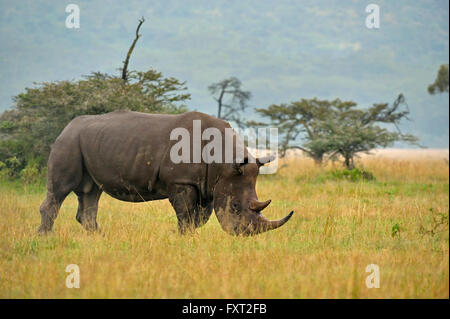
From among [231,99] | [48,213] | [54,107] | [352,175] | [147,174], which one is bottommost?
[48,213]

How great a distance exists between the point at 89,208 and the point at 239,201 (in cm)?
280

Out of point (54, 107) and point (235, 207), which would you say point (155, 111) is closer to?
point (54, 107)

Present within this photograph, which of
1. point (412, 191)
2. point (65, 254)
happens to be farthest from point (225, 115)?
point (65, 254)

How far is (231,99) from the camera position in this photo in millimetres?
25547

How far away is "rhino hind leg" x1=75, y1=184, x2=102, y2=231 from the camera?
7.77 m

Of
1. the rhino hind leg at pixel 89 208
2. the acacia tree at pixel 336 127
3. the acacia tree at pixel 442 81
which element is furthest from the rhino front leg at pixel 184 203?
the acacia tree at pixel 442 81

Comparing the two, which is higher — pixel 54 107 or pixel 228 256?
pixel 54 107

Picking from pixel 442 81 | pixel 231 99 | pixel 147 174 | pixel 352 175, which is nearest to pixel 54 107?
pixel 147 174

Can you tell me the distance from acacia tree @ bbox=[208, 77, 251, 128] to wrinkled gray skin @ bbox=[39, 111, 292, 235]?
1751cm

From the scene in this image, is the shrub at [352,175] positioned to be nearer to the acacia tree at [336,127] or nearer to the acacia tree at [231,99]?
A: the acacia tree at [336,127]

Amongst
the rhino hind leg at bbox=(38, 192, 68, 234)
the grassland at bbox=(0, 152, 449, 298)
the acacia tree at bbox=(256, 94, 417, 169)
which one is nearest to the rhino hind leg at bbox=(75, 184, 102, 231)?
the grassland at bbox=(0, 152, 449, 298)

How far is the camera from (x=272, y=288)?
14.2 ft

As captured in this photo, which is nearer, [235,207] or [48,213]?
[235,207]

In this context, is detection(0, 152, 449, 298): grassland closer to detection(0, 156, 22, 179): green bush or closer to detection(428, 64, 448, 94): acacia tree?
detection(0, 156, 22, 179): green bush
